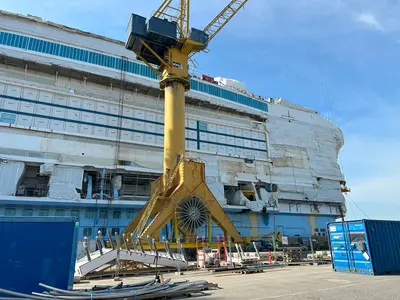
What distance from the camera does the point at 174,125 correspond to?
64.8 ft

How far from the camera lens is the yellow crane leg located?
1933 centimetres

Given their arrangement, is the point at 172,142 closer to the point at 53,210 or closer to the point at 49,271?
the point at 53,210

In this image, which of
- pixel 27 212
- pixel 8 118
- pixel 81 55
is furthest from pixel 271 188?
pixel 8 118

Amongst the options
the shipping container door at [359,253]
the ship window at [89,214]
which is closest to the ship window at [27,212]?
the ship window at [89,214]

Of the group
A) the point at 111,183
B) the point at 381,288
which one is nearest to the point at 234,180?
the point at 111,183

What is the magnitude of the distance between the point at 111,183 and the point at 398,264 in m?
22.1

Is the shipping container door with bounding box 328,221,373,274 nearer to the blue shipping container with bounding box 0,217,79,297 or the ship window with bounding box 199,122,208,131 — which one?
the blue shipping container with bounding box 0,217,79,297

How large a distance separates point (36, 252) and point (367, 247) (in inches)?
409

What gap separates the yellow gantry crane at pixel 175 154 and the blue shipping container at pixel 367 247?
8665 millimetres

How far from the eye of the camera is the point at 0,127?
22.9 metres

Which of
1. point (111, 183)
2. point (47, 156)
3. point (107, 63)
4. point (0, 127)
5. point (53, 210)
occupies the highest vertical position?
point (107, 63)

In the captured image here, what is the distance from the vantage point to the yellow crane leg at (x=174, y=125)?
761 inches

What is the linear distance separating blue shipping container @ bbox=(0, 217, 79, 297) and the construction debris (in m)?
0.31

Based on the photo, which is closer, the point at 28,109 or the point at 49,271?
the point at 49,271
